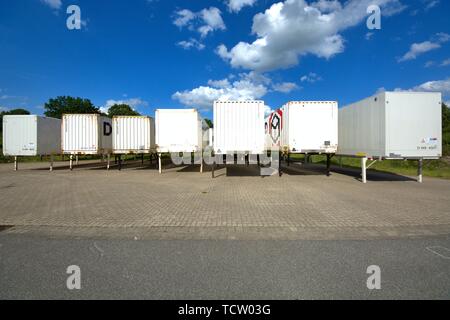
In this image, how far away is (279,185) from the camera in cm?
1127

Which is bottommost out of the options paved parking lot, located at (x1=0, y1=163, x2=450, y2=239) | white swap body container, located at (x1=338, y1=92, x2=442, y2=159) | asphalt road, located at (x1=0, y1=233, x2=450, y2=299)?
asphalt road, located at (x1=0, y1=233, x2=450, y2=299)

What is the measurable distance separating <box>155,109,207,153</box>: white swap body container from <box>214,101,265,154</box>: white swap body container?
116 inches

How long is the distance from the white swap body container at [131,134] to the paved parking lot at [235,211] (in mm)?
6880

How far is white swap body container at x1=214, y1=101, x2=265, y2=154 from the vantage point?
1284 cm

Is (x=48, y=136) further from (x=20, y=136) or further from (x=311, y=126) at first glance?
(x=311, y=126)

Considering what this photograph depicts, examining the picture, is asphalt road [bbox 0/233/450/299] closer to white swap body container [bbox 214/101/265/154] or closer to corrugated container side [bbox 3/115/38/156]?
white swap body container [bbox 214/101/265/154]

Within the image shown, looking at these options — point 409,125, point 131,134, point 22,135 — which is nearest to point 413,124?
point 409,125

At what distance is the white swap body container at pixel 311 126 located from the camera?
12938mm

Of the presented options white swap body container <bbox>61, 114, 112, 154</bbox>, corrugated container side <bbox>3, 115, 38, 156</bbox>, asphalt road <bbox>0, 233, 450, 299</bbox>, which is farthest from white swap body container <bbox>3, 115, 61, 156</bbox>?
asphalt road <bbox>0, 233, 450, 299</bbox>

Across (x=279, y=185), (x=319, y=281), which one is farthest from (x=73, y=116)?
(x=319, y=281)

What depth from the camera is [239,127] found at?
1292 cm

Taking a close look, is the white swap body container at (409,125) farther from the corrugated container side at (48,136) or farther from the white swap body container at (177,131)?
the corrugated container side at (48,136)
